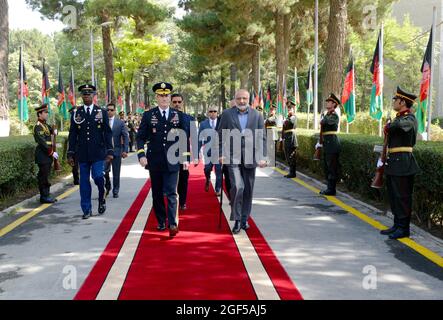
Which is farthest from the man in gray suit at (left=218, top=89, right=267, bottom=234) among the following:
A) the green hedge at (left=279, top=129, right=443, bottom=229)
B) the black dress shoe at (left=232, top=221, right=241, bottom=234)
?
the green hedge at (left=279, top=129, right=443, bottom=229)

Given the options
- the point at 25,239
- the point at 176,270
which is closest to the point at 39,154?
the point at 25,239

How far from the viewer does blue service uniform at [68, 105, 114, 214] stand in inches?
343

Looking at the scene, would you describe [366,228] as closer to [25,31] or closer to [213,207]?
[213,207]

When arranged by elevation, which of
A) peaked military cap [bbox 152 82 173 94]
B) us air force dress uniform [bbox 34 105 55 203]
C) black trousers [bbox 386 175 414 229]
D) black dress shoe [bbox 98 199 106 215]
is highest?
peaked military cap [bbox 152 82 173 94]

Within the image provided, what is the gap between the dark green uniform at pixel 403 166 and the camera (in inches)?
276

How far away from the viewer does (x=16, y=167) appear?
34.6 feet

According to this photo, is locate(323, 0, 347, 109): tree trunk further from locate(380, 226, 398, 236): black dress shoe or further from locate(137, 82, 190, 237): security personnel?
locate(137, 82, 190, 237): security personnel

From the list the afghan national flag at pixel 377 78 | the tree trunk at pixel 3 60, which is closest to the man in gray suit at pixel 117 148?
the tree trunk at pixel 3 60

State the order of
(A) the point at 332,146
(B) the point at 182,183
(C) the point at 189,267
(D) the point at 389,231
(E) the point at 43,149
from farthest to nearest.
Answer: (A) the point at 332,146 < (E) the point at 43,149 < (B) the point at 182,183 < (D) the point at 389,231 < (C) the point at 189,267

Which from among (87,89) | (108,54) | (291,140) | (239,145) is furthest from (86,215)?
(108,54)

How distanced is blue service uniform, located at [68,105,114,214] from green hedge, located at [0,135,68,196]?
1869mm

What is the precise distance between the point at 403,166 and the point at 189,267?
321cm

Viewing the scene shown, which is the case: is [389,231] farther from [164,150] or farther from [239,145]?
[164,150]
